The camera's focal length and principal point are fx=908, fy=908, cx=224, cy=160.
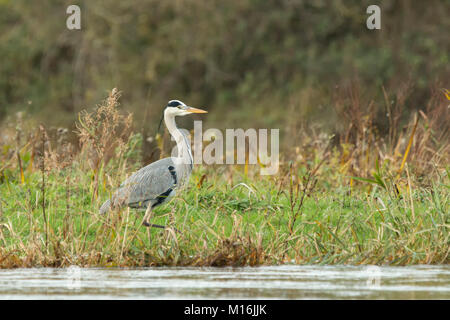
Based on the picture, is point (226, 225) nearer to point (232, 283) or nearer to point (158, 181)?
point (158, 181)

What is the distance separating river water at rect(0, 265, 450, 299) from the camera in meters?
5.71

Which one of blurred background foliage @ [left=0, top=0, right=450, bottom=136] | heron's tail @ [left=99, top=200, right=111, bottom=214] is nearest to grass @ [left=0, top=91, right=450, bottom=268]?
heron's tail @ [left=99, top=200, right=111, bottom=214]

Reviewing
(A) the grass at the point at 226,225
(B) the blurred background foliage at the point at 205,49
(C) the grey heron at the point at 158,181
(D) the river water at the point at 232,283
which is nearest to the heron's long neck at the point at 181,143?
(C) the grey heron at the point at 158,181

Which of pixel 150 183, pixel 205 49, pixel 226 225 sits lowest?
pixel 226 225

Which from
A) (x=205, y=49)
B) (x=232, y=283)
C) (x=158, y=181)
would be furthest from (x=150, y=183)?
(x=205, y=49)

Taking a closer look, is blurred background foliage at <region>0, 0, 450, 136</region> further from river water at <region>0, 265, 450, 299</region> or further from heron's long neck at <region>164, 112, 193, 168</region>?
river water at <region>0, 265, 450, 299</region>

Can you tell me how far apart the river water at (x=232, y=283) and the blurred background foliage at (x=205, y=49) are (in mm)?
16083

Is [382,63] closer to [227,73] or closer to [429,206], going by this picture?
[227,73]

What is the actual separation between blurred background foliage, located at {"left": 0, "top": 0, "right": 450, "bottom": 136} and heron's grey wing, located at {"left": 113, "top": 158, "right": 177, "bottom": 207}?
46.9 ft

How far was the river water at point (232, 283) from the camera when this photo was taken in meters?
5.71

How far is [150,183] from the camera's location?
8.30m

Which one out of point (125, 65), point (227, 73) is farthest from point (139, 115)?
point (227, 73)

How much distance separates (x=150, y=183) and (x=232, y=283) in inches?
92.1

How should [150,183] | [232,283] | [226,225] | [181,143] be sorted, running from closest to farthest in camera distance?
[232,283], [226,225], [150,183], [181,143]
